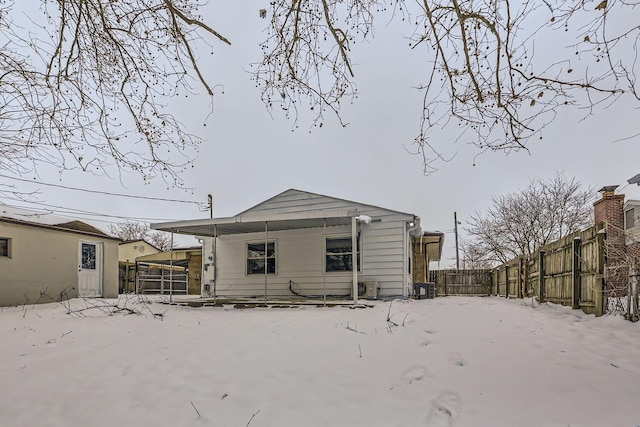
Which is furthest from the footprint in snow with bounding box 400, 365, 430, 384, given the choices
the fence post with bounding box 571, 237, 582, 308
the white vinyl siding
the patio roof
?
the white vinyl siding

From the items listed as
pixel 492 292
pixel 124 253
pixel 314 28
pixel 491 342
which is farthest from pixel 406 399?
pixel 124 253

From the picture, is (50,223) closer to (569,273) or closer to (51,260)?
(51,260)

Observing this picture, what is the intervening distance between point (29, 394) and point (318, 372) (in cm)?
299

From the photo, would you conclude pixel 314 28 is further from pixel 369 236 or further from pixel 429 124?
pixel 369 236

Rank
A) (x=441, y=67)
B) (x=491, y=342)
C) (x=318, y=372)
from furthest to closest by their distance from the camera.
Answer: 1. (x=491, y=342)
2. (x=318, y=372)
3. (x=441, y=67)

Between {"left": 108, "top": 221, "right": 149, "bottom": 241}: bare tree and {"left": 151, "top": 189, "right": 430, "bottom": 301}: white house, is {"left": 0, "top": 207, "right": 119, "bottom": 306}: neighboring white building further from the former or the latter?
{"left": 108, "top": 221, "right": 149, "bottom": 241}: bare tree

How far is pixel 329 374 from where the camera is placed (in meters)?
4.27

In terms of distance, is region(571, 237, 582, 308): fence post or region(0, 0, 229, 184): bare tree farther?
region(571, 237, 582, 308): fence post

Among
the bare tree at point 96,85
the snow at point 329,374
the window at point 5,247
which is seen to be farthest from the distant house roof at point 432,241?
the window at point 5,247

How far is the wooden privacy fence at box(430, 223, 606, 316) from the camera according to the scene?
19.8 ft

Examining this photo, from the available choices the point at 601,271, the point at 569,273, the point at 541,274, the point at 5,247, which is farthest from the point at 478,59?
the point at 5,247

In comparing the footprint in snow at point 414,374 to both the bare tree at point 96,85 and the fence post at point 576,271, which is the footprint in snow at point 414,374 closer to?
the bare tree at point 96,85

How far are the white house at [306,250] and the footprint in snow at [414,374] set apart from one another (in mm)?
5771

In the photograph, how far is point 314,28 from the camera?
4.06m
